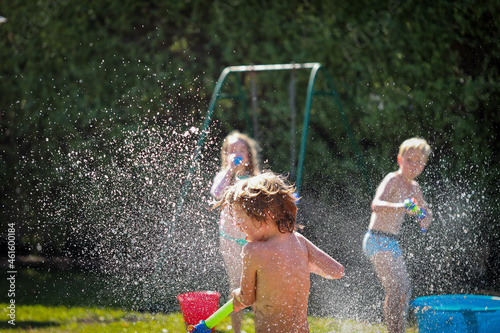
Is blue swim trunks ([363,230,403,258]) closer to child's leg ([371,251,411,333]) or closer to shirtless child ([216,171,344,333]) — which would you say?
child's leg ([371,251,411,333])

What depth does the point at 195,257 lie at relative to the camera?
6.45 metres

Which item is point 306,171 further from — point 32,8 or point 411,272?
point 32,8

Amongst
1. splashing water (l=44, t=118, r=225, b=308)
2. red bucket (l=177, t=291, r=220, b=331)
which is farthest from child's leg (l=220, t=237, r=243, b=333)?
splashing water (l=44, t=118, r=225, b=308)

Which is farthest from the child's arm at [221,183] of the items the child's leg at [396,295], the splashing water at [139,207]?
the splashing water at [139,207]

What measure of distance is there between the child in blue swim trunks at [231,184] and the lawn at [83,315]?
770mm

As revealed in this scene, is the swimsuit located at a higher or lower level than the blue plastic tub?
higher

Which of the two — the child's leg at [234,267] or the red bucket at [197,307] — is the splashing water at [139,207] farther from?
the red bucket at [197,307]

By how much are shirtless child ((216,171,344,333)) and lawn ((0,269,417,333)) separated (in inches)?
72.2

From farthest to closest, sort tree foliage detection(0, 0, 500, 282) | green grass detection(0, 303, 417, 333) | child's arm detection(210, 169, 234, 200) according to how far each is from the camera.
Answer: tree foliage detection(0, 0, 500, 282) → green grass detection(0, 303, 417, 333) → child's arm detection(210, 169, 234, 200)

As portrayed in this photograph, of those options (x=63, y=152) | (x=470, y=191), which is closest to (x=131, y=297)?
(x=63, y=152)

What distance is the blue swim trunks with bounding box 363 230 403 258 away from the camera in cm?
399

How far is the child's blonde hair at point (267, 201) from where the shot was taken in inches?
104

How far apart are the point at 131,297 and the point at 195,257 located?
1.05 meters

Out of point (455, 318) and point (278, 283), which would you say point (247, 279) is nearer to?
point (278, 283)
